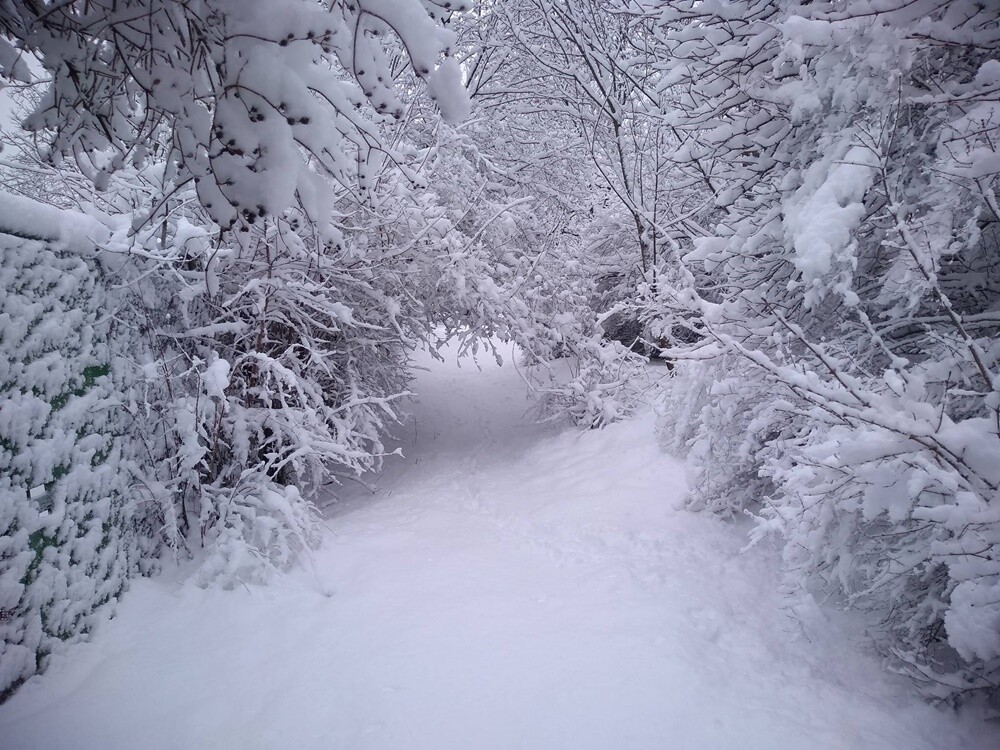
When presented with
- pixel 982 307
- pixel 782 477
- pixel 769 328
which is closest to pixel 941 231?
pixel 982 307

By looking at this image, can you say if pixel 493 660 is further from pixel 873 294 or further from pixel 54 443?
pixel 873 294

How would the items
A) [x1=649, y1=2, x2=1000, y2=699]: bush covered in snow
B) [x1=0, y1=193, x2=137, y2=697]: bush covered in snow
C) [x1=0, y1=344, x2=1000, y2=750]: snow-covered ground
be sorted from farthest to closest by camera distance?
[x1=0, y1=193, x2=137, y2=697]: bush covered in snow, [x1=0, y1=344, x2=1000, y2=750]: snow-covered ground, [x1=649, y1=2, x2=1000, y2=699]: bush covered in snow

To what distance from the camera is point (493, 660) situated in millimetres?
3156

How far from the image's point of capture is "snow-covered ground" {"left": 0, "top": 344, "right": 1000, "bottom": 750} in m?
2.67

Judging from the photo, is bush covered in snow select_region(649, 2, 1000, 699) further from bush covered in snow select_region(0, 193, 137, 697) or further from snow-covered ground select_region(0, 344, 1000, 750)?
bush covered in snow select_region(0, 193, 137, 697)

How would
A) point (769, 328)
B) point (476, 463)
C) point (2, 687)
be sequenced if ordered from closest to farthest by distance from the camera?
point (2, 687)
point (769, 328)
point (476, 463)

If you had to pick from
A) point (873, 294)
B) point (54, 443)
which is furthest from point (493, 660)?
point (873, 294)

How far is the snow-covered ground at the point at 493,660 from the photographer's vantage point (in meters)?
2.67

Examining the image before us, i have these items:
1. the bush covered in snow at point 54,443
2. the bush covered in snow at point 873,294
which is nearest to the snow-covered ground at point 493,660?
the bush covered in snow at point 54,443

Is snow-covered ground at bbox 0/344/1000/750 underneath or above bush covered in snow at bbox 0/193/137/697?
underneath

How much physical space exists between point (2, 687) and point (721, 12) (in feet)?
20.3

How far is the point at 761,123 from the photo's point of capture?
4133 mm

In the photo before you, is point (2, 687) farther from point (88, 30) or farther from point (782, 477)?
point (782, 477)

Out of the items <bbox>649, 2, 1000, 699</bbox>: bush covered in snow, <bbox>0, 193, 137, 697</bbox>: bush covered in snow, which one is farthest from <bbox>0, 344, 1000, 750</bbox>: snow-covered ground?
<bbox>649, 2, 1000, 699</bbox>: bush covered in snow
